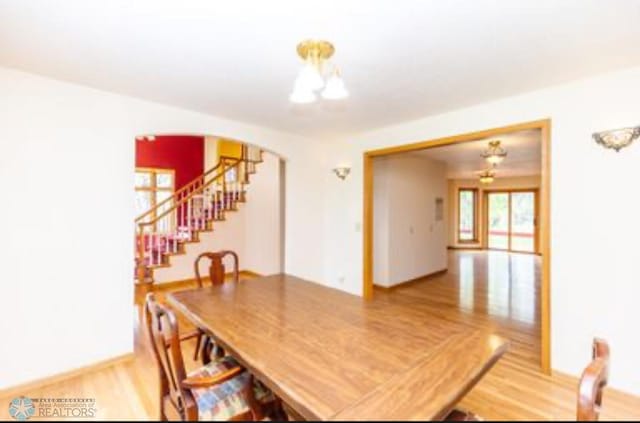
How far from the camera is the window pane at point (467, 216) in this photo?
34.9 ft

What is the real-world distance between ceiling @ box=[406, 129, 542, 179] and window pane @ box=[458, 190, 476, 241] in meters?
3.14

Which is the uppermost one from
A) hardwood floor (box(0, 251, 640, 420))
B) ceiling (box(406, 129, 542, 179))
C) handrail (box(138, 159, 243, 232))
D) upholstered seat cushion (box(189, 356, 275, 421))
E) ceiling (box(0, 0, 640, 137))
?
ceiling (box(406, 129, 542, 179))

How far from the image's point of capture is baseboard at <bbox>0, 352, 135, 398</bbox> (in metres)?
2.22

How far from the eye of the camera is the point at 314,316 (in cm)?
180

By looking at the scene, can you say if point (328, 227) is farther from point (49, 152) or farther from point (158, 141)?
point (158, 141)

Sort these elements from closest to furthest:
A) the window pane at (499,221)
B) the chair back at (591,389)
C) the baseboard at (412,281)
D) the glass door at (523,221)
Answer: the chair back at (591,389)
the baseboard at (412,281)
the glass door at (523,221)
the window pane at (499,221)

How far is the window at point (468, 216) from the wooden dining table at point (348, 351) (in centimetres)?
976

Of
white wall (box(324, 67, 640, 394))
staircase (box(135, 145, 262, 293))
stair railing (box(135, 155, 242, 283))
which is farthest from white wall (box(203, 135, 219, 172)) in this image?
white wall (box(324, 67, 640, 394))

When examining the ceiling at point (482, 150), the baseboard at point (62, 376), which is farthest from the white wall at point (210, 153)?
the baseboard at point (62, 376)

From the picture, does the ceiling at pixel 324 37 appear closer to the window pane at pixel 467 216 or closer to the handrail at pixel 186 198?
the handrail at pixel 186 198

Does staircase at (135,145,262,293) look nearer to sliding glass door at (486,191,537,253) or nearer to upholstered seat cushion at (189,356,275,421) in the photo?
upholstered seat cushion at (189,356,275,421)

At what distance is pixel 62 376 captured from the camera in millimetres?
2400

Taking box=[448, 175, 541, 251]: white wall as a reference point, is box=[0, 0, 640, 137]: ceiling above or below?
above

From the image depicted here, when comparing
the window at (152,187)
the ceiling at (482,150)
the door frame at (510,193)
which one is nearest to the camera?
the ceiling at (482,150)
